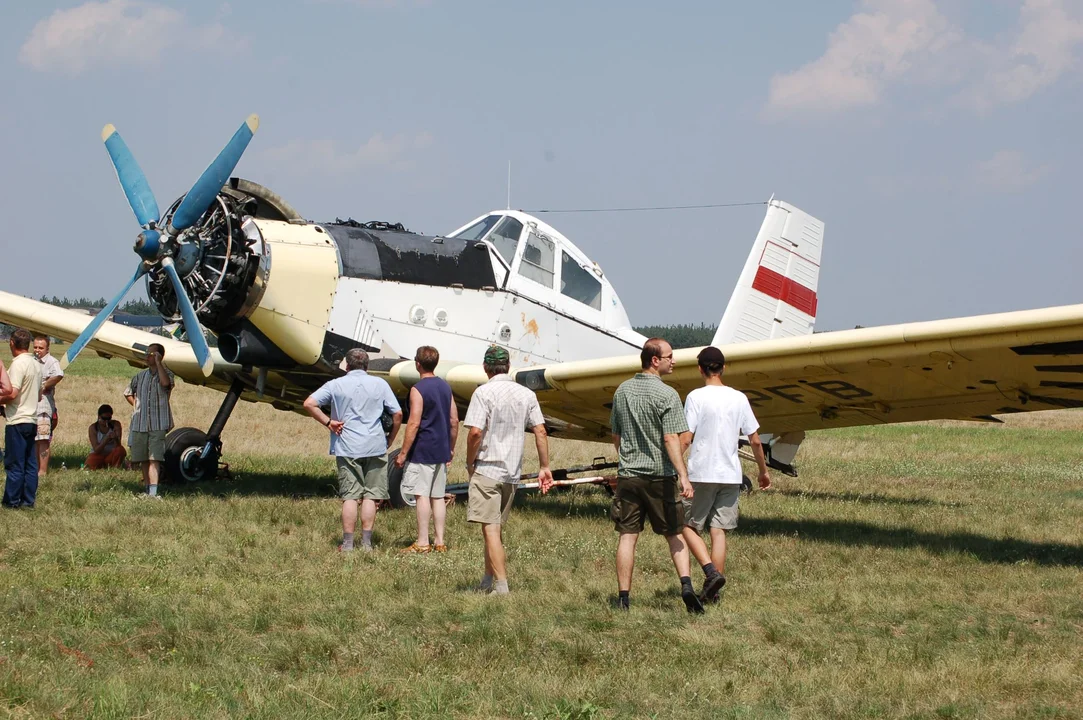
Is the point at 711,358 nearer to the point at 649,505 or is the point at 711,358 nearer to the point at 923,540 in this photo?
the point at 649,505

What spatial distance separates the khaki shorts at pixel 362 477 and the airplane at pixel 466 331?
1468mm

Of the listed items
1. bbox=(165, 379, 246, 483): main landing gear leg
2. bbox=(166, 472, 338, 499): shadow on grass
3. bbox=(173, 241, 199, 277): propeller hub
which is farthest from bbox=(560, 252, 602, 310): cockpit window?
bbox=(173, 241, 199, 277): propeller hub

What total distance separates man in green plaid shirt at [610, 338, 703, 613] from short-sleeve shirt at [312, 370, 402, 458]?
8.09 feet

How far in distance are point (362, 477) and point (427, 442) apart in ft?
2.09

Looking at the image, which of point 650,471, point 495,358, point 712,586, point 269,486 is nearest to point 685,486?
point 650,471

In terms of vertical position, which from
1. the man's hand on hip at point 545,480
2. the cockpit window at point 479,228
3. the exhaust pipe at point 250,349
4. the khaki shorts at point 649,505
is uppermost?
the cockpit window at point 479,228

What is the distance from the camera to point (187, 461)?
38.2ft

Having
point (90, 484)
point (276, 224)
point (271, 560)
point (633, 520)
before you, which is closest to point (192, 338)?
point (276, 224)

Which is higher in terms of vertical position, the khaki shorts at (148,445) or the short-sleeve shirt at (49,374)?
the short-sleeve shirt at (49,374)

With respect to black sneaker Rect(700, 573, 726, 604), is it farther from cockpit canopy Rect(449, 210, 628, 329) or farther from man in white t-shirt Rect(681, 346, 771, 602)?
cockpit canopy Rect(449, 210, 628, 329)

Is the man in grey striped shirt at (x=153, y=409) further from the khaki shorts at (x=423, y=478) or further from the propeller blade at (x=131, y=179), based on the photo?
the khaki shorts at (x=423, y=478)

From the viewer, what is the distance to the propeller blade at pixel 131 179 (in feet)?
35.1

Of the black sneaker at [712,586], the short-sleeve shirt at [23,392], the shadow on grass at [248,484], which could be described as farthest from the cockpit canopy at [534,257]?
the black sneaker at [712,586]

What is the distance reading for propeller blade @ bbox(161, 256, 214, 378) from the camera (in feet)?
33.4
